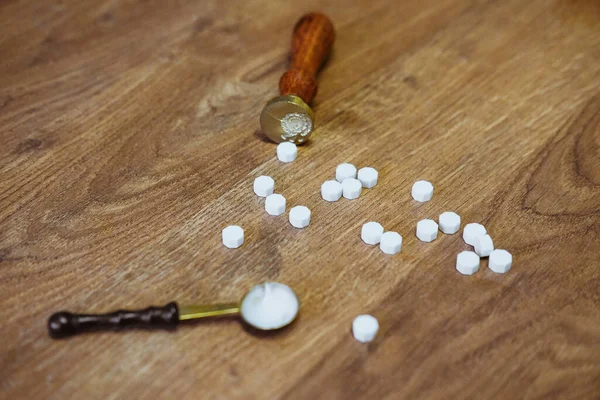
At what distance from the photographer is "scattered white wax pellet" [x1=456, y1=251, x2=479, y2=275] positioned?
98 centimetres

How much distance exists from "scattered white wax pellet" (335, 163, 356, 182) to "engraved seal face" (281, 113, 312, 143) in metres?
0.09

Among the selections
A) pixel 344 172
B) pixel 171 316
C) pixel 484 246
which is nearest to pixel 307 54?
pixel 344 172

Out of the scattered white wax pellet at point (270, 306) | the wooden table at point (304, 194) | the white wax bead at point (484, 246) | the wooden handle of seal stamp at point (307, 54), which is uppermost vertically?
the wooden handle of seal stamp at point (307, 54)

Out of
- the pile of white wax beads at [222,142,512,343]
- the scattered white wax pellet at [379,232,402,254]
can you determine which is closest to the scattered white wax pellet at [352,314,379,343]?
the pile of white wax beads at [222,142,512,343]

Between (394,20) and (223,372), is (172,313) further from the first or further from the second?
(394,20)

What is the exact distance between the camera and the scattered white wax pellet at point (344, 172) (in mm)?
1146

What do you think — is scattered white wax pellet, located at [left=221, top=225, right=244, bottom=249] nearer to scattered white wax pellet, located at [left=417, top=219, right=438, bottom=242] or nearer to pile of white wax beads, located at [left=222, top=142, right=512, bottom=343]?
pile of white wax beads, located at [left=222, top=142, right=512, bottom=343]

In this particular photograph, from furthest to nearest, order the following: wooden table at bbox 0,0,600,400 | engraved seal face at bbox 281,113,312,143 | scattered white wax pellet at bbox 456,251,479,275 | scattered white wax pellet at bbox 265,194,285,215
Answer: engraved seal face at bbox 281,113,312,143 → scattered white wax pellet at bbox 265,194,285,215 → scattered white wax pellet at bbox 456,251,479,275 → wooden table at bbox 0,0,600,400

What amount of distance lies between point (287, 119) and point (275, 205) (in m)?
0.18

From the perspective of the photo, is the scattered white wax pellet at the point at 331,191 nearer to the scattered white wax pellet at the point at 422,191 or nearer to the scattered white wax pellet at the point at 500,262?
the scattered white wax pellet at the point at 422,191

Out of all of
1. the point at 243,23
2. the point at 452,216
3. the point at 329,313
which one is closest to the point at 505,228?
the point at 452,216

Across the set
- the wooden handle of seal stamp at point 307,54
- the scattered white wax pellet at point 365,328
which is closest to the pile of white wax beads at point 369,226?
the scattered white wax pellet at point 365,328

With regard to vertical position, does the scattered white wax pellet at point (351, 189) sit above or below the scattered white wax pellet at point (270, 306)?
below

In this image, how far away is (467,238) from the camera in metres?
1.03
